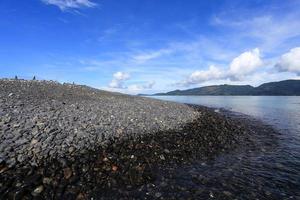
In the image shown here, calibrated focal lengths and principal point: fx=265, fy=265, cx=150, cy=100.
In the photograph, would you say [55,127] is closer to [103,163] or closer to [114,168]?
[103,163]

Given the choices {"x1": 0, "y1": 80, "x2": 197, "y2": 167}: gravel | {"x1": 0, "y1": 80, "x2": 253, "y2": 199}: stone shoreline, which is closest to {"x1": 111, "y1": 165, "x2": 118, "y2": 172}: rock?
{"x1": 0, "y1": 80, "x2": 253, "y2": 199}: stone shoreline

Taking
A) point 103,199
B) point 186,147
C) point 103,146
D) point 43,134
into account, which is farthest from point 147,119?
point 103,199

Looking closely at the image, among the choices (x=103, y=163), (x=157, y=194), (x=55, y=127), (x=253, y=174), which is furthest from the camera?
(x=55, y=127)

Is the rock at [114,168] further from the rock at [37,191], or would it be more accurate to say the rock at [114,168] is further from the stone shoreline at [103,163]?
the rock at [37,191]

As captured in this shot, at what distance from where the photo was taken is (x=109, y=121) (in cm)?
2103

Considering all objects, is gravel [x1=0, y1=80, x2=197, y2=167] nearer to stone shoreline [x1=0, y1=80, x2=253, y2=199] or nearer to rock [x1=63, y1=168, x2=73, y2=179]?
stone shoreline [x1=0, y1=80, x2=253, y2=199]

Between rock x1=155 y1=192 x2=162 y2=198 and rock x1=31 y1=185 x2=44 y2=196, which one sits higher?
rock x1=31 y1=185 x2=44 y2=196

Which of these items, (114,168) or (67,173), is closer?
(67,173)


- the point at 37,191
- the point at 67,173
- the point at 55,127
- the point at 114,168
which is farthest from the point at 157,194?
the point at 55,127

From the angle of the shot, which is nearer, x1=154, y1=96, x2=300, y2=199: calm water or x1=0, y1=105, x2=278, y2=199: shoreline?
x1=0, y1=105, x2=278, y2=199: shoreline

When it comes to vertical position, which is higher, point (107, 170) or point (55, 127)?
point (55, 127)

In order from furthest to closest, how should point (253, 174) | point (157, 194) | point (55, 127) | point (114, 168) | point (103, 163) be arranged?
point (55, 127) < point (253, 174) < point (103, 163) < point (114, 168) < point (157, 194)

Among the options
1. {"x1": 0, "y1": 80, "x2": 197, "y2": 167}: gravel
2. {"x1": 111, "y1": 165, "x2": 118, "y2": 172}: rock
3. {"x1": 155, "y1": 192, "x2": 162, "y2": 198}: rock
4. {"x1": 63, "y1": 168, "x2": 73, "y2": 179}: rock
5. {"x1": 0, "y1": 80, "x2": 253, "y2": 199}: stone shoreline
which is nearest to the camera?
{"x1": 0, "y1": 80, "x2": 253, "y2": 199}: stone shoreline

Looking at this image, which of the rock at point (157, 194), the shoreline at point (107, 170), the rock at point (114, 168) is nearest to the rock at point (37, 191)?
the shoreline at point (107, 170)
